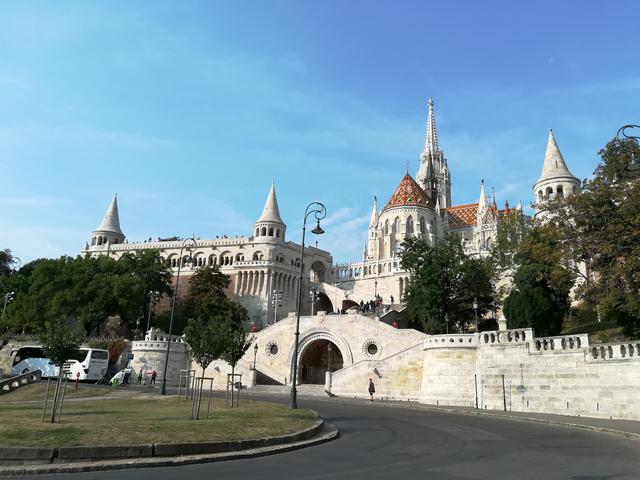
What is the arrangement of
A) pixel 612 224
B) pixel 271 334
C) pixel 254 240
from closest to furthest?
1. pixel 612 224
2. pixel 271 334
3. pixel 254 240

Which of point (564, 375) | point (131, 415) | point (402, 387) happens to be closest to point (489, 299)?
point (402, 387)

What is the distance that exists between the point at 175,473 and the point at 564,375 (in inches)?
797

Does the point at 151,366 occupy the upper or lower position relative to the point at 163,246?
lower

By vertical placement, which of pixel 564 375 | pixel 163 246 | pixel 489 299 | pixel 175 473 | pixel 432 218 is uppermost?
pixel 432 218

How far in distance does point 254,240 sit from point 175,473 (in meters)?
61.0

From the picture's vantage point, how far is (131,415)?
1409 cm

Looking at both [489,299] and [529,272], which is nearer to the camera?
[529,272]

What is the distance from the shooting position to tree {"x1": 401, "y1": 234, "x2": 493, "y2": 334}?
123ft

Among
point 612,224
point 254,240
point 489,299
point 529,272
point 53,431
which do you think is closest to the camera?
point 53,431

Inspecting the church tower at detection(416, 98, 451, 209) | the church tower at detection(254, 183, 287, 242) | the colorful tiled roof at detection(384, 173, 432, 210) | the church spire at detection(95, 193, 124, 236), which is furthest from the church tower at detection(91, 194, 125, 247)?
the church tower at detection(416, 98, 451, 209)

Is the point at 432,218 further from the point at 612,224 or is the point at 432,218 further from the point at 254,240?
the point at 612,224

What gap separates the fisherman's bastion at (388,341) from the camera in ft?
76.0

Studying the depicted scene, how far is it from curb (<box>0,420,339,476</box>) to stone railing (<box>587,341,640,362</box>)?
14.5m

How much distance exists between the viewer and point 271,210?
230ft
